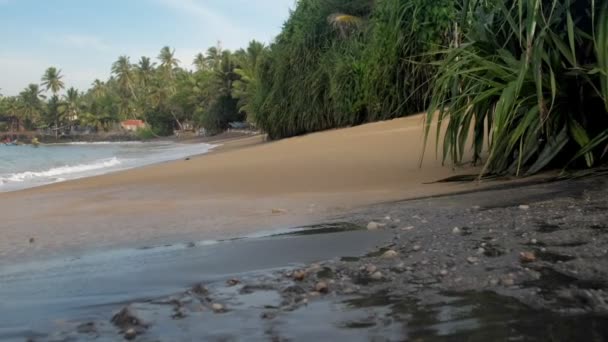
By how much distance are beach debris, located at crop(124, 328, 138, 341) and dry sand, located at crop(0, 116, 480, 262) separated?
173cm

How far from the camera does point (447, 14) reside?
12.9 metres

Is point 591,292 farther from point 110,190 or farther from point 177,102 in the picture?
point 177,102

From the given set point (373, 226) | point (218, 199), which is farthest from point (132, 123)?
point (373, 226)

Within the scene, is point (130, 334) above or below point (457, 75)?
below

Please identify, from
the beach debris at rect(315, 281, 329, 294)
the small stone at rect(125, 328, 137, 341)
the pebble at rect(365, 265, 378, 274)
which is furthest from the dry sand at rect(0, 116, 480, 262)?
the small stone at rect(125, 328, 137, 341)

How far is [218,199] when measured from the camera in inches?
222

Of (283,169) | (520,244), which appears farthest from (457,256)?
(283,169)

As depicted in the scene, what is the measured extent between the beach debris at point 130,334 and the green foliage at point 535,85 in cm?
284

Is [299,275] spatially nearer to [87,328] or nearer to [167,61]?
[87,328]

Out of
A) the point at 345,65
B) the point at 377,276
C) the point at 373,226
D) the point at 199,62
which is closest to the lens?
the point at 377,276

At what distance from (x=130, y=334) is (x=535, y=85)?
136 inches

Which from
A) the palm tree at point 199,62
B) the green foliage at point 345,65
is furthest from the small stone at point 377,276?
the palm tree at point 199,62

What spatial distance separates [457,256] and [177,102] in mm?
75331

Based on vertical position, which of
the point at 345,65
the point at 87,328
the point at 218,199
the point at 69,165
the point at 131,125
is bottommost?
the point at 69,165
